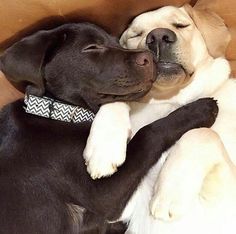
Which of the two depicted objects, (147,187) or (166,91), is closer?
(147,187)

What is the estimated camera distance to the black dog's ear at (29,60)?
1.99 m

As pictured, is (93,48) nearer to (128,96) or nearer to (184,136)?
(128,96)

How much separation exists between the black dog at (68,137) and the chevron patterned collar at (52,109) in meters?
0.02

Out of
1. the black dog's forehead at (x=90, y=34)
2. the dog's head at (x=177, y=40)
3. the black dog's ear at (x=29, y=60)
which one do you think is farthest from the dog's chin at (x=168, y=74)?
the black dog's ear at (x=29, y=60)

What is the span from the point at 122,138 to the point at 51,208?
327mm

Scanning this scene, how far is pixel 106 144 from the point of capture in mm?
1937

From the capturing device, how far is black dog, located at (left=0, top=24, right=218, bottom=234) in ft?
6.34

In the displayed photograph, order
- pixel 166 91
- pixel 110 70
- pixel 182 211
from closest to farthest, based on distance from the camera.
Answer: pixel 182 211 < pixel 110 70 < pixel 166 91

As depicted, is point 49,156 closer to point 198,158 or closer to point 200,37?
point 198,158

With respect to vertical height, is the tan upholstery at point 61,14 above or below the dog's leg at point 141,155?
above

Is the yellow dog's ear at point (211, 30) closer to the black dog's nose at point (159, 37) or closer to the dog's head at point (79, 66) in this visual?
the black dog's nose at point (159, 37)

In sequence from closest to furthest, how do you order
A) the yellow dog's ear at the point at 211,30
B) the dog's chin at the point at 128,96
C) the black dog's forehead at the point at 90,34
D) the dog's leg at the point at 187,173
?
the dog's leg at the point at 187,173 < the dog's chin at the point at 128,96 < the black dog's forehead at the point at 90,34 < the yellow dog's ear at the point at 211,30

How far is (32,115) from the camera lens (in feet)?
6.77

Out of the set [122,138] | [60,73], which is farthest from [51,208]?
[60,73]
